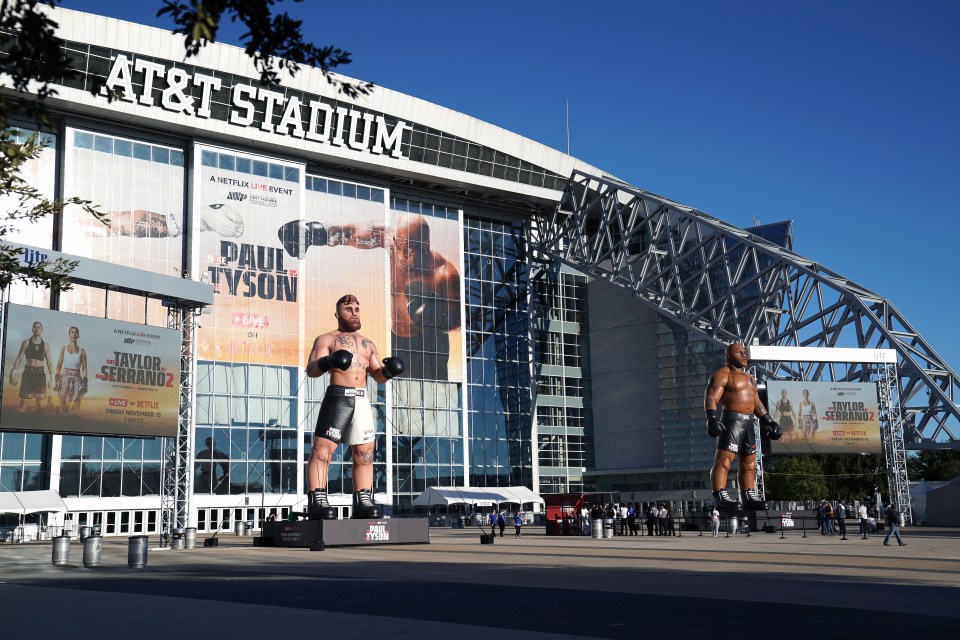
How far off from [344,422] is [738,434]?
1794 cm


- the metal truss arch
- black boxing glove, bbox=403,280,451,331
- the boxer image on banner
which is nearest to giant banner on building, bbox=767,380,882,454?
the metal truss arch

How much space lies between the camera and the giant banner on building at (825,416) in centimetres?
4984

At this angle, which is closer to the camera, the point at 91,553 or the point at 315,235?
the point at 91,553

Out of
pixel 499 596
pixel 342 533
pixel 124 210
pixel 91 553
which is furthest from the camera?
pixel 124 210

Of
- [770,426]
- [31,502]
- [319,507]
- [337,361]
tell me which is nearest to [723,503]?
[770,426]

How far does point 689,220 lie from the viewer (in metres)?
60.0

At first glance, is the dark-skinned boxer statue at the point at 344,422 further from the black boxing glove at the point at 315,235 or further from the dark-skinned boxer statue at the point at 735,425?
the black boxing glove at the point at 315,235

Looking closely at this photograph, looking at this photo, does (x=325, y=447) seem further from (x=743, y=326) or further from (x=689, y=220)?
(x=743, y=326)

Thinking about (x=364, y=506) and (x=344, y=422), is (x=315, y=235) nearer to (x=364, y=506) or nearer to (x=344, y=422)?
(x=344, y=422)

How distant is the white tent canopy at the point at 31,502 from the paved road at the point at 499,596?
1935 centimetres

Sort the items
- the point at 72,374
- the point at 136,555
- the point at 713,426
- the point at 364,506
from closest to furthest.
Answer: the point at 136,555 < the point at 72,374 < the point at 364,506 < the point at 713,426

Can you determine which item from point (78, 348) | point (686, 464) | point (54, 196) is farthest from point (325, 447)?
point (686, 464)

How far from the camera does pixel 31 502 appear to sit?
45312mm

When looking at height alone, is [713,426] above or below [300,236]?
below
